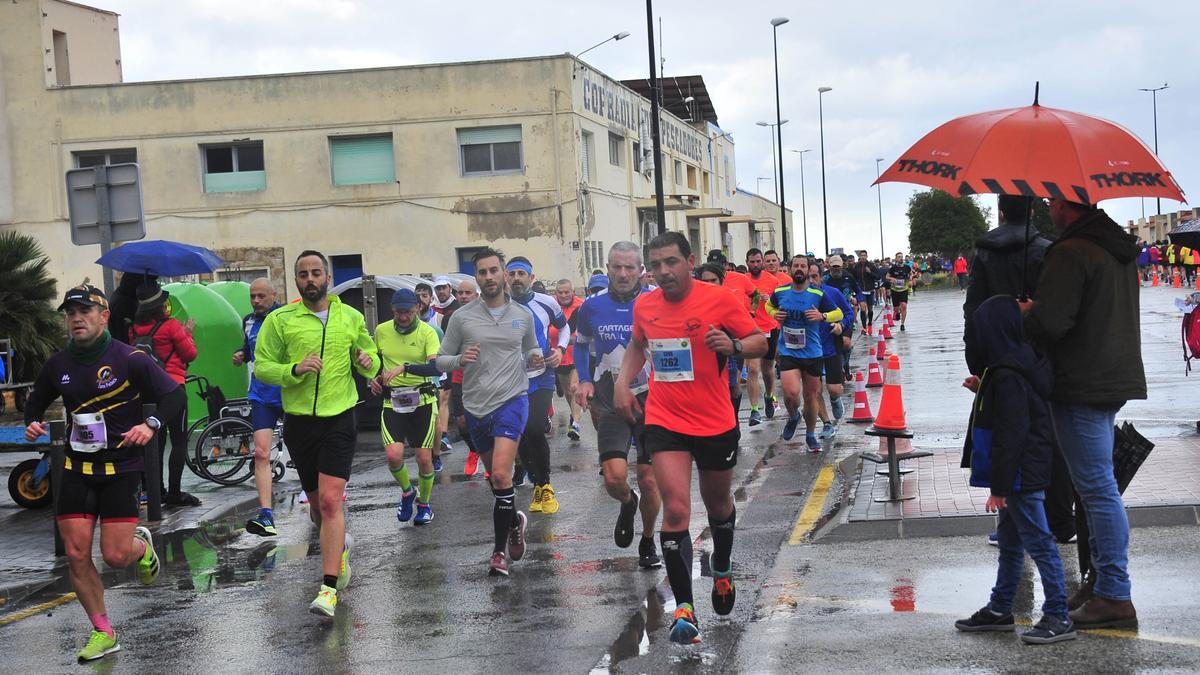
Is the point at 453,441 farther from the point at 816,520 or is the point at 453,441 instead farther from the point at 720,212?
the point at 720,212

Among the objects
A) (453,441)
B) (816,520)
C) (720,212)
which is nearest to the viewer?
(816,520)

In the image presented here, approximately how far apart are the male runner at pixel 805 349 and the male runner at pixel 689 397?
6.72m

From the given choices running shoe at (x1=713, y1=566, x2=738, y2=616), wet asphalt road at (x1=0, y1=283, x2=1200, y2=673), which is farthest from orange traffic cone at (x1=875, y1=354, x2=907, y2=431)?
running shoe at (x1=713, y1=566, x2=738, y2=616)

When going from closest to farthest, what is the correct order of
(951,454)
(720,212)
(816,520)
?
(816,520), (951,454), (720,212)

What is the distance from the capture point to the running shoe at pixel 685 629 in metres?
6.12

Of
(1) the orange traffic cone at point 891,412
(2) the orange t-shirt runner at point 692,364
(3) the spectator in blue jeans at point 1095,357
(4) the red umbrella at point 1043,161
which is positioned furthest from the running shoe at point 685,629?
(1) the orange traffic cone at point 891,412

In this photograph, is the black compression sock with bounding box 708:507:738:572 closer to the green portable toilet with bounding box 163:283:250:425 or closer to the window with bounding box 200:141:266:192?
the green portable toilet with bounding box 163:283:250:425

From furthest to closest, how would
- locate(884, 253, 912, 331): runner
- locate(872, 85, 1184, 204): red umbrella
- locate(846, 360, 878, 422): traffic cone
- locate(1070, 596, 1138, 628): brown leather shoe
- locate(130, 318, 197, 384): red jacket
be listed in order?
locate(884, 253, 912, 331): runner, locate(846, 360, 878, 422): traffic cone, locate(130, 318, 197, 384): red jacket, locate(1070, 596, 1138, 628): brown leather shoe, locate(872, 85, 1184, 204): red umbrella

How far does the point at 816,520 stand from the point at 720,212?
138 feet

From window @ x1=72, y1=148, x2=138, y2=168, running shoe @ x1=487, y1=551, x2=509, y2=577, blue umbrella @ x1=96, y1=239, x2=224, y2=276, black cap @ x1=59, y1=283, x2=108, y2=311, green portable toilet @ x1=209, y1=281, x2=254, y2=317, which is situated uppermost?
window @ x1=72, y1=148, x2=138, y2=168

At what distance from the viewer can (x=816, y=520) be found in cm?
939

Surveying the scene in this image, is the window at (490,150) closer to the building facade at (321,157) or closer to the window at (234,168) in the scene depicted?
the building facade at (321,157)

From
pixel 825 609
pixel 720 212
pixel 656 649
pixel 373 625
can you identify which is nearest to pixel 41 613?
pixel 373 625

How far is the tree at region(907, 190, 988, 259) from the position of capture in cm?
9869
